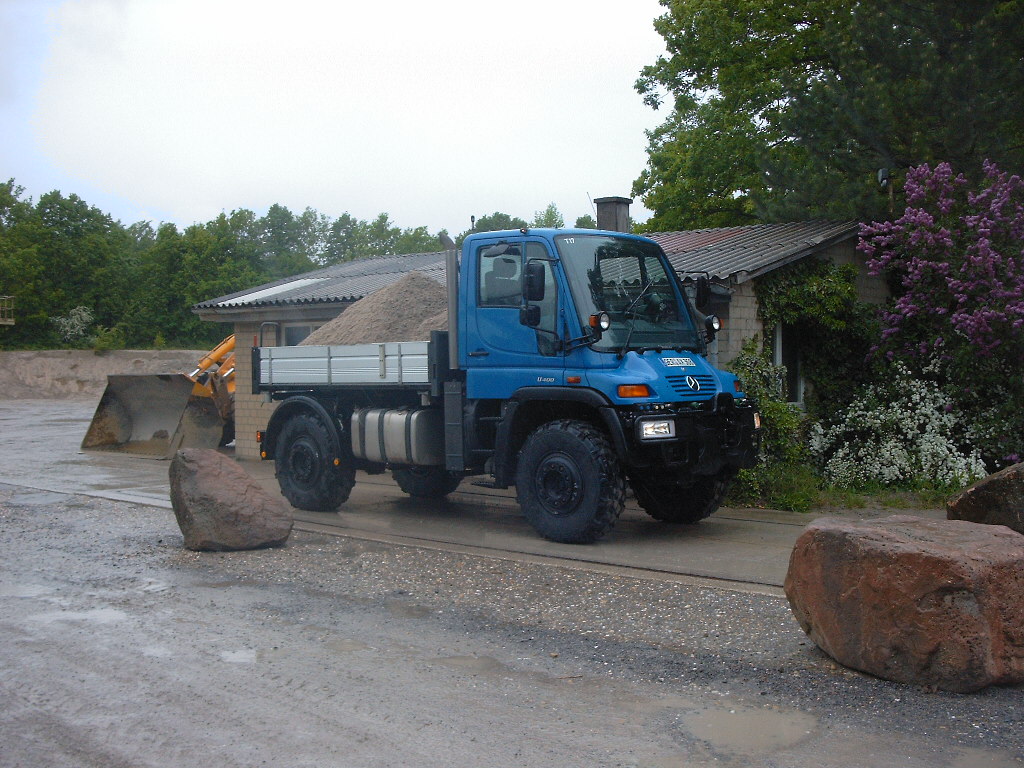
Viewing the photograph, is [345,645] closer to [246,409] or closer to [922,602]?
[922,602]

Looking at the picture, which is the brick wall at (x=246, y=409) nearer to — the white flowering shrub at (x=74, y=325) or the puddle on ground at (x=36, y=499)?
the puddle on ground at (x=36, y=499)

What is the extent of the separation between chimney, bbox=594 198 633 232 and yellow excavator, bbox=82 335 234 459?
8.32 meters

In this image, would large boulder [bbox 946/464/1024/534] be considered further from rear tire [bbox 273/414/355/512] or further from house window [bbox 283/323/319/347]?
house window [bbox 283/323/319/347]

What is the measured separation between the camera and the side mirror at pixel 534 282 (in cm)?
968

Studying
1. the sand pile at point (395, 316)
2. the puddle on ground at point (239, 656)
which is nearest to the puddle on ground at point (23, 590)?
the puddle on ground at point (239, 656)

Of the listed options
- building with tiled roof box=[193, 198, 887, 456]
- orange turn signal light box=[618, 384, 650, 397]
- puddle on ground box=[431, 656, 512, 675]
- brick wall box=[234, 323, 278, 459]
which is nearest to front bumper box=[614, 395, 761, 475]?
orange turn signal light box=[618, 384, 650, 397]

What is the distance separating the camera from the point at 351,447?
12109 mm

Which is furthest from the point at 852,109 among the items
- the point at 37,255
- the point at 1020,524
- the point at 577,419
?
the point at 37,255

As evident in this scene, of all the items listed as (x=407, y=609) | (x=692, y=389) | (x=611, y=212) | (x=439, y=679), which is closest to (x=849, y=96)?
(x=611, y=212)

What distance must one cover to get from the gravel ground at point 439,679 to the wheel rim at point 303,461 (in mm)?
3570

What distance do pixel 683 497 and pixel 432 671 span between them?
5.78 metres

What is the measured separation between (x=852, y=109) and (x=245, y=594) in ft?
44.0

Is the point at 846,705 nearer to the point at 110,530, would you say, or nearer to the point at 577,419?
the point at 577,419

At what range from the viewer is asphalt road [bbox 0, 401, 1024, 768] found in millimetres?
4680
